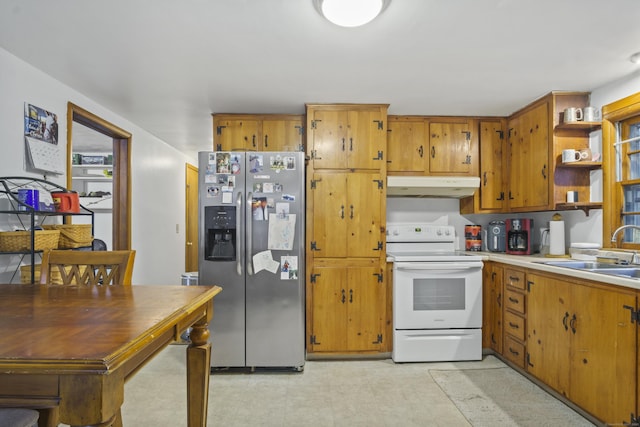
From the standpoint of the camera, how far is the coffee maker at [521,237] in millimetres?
3301

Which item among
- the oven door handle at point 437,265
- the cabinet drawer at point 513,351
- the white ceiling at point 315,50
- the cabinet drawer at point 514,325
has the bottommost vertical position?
the cabinet drawer at point 513,351

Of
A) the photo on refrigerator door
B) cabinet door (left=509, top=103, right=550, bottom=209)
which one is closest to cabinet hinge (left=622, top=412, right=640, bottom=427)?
cabinet door (left=509, top=103, right=550, bottom=209)

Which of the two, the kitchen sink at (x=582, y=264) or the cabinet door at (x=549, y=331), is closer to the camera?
the cabinet door at (x=549, y=331)

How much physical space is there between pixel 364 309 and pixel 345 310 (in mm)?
167

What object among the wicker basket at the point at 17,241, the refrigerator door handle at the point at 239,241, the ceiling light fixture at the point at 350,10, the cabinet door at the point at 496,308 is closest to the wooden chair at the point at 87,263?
the wicker basket at the point at 17,241

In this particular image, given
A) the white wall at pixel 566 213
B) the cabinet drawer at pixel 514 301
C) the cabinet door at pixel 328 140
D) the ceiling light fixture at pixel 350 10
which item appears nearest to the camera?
the ceiling light fixture at pixel 350 10

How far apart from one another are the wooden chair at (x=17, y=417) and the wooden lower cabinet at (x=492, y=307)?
3149 millimetres

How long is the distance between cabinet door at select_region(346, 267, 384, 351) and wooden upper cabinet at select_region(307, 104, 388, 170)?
95 centimetres

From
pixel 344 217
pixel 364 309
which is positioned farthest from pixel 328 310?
pixel 344 217

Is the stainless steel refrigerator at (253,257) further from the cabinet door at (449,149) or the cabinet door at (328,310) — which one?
the cabinet door at (449,149)

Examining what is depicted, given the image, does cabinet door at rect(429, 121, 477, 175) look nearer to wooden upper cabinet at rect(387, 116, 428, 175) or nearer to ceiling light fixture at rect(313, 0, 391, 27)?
wooden upper cabinet at rect(387, 116, 428, 175)

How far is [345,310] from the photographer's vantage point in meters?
3.17

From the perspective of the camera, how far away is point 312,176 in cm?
322

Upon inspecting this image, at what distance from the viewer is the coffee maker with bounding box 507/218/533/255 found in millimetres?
3301
